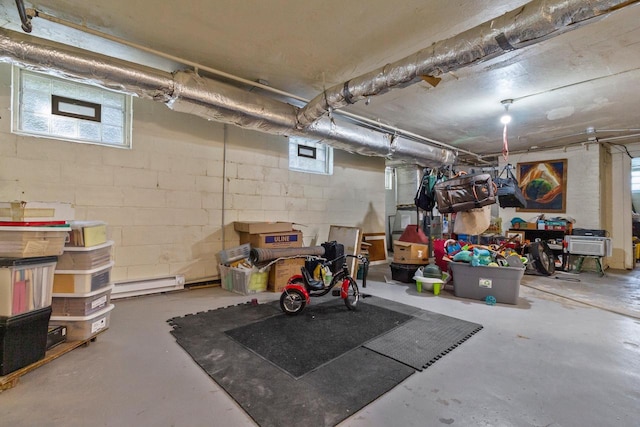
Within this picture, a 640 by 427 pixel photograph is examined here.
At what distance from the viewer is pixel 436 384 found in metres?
1.91

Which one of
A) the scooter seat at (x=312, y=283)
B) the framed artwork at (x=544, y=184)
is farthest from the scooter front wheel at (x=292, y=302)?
the framed artwork at (x=544, y=184)

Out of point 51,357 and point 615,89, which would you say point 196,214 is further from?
point 615,89

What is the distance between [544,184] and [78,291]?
26.7ft

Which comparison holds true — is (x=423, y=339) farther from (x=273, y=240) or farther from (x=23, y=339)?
(x=23, y=339)

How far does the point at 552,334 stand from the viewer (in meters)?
2.70

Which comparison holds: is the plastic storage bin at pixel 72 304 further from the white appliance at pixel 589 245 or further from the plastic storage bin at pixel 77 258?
the white appliance at pixel 589 245

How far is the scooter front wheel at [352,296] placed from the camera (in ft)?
10.7

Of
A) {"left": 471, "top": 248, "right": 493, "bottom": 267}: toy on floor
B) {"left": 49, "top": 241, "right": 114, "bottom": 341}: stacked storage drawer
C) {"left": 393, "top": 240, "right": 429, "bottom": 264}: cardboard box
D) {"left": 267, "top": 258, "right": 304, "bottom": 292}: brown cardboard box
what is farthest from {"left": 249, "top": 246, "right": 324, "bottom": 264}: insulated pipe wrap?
{"left": 471, "top": 248, "right": 493, "bottom": 267}: toy on floor

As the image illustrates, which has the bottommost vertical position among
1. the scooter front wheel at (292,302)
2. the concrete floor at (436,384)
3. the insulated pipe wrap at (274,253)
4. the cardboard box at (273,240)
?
the concrete floor at (436,384)

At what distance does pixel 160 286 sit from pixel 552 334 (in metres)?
4.38

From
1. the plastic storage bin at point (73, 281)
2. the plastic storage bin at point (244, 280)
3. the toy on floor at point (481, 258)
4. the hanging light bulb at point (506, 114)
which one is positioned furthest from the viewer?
the hanging light bulb at point (506, 114)

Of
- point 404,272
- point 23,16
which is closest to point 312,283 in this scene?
point 404,272

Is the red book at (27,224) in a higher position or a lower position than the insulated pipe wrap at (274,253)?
higher

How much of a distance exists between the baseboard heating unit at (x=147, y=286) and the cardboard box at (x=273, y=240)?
3.40 ft
